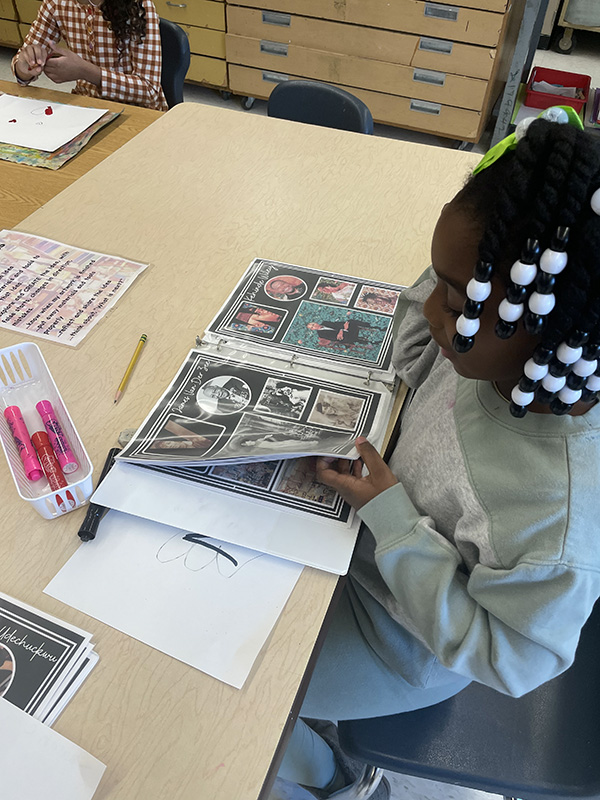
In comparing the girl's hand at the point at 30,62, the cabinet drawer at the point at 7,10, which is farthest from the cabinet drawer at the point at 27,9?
the girl's hand at the point at 30,62

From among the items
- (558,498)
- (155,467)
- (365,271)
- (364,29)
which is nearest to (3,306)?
(155,467)

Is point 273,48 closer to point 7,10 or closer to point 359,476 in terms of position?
point 7,10

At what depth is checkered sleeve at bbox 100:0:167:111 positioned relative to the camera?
179 cm

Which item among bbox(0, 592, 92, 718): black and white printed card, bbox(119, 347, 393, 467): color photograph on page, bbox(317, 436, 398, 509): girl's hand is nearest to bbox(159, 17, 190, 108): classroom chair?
bbox(119, 347, 393, 467): color photograph on page

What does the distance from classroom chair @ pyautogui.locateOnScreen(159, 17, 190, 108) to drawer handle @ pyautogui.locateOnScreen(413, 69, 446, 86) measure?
1443 mm

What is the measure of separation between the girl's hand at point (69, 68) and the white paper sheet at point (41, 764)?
1.80 metres

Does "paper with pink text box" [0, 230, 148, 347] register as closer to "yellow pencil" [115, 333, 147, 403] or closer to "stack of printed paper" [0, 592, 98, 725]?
"yellow pencil" [115, 333, 147, 403]

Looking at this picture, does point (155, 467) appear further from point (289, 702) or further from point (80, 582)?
point (289, 702)

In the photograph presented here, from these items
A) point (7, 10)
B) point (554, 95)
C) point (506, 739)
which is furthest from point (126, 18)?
point (7, 10)

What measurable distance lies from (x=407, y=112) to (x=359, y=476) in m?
2.87

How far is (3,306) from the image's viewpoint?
0.98m

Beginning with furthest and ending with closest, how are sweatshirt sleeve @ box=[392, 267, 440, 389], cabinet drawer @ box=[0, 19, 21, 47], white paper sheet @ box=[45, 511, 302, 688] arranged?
cabinet drawer @ box=[0, 19, 21, 47]
sweatshirt sleeve @ box=[392, 267, 440, 389]
white paper sheet @ box=[45, 511, 302, 688]

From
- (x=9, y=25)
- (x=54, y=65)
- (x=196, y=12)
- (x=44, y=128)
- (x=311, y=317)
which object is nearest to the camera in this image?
(x=311, y=317)

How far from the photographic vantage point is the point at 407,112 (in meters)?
3.09
